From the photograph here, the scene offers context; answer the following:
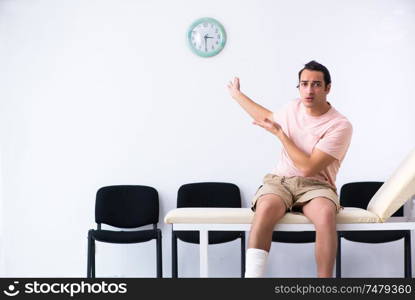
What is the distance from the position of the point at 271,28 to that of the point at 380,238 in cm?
164

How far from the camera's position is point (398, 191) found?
7.57 ft

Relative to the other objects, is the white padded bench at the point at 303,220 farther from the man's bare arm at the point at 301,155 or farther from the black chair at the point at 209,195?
the black chair at the point at 209,195

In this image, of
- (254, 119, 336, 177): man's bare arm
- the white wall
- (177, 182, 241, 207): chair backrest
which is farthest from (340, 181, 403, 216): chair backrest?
(254, 119, 336, 177): man's bare arm

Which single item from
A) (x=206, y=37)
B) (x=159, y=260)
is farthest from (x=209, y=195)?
(x=206, y=37)

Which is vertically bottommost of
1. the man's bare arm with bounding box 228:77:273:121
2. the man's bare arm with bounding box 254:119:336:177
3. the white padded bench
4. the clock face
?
the white padded bench

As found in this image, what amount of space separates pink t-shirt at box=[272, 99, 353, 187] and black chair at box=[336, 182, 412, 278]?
3.35 feet

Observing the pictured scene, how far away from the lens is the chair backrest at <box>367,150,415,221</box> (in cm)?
228

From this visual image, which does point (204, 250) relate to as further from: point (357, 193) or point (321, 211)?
point (357, 193)

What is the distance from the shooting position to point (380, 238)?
3.40 metres

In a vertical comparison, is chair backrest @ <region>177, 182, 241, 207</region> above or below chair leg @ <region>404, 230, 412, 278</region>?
above

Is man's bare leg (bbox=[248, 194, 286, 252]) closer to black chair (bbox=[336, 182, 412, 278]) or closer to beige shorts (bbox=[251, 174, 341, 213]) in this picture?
beige shorts (bbox=[251, 174, 341, 213])

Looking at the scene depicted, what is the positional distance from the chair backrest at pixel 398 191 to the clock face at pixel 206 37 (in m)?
1.75

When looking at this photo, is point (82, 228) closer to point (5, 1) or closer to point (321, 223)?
point (5, 1)

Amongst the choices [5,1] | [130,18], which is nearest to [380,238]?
[130,18]
